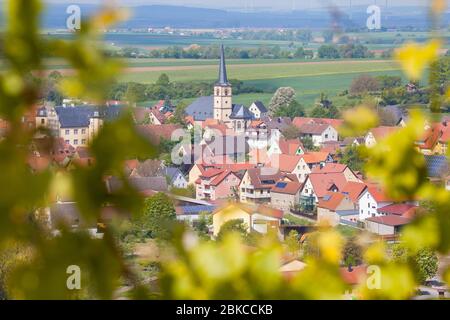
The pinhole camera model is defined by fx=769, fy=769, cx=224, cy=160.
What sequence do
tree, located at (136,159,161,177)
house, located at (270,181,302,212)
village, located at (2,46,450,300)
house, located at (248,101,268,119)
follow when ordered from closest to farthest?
tree, located at (136,159,161,177), village, located at (2,46,450,300), house, located at (270,181,302,212), house, located at (248,101,268,119)

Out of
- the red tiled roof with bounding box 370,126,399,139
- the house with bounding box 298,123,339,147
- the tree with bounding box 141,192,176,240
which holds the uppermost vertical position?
the red tiled roof with bounding box 370,126,399,139

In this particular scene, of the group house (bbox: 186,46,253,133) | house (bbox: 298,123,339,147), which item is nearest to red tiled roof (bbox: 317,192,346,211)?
house (bbox: 298,123,339,147)

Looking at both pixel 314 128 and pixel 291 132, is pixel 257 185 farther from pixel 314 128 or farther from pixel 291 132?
pixel 291 132

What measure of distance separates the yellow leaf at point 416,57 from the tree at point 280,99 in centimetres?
2237

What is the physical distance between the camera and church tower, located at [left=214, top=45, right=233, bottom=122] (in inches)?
878

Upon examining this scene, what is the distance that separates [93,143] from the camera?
392mm

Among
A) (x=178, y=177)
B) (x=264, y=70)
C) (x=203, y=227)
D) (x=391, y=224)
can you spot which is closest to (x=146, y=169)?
(x=203, y=227)

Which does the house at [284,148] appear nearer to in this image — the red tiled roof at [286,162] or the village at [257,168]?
the village at [257,168]

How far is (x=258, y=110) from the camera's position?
22.8 metres

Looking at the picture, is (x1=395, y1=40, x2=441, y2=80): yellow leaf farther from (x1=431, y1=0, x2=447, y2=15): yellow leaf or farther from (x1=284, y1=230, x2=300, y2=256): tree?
(x1=284, y1=230, x2=300, y2=256): tree

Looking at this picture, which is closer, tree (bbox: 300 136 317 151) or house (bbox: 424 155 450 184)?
house (bbox: 424 155 450 184)

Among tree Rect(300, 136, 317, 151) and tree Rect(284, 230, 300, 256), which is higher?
tree Rect(284, 230, 300, 256)

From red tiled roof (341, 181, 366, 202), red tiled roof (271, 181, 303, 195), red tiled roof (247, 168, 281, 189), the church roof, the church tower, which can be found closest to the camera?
red tiled roof (341, 181, 366, 202)

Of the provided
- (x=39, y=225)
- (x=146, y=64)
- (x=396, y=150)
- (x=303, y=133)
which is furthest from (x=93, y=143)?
(x=146, y=64)
